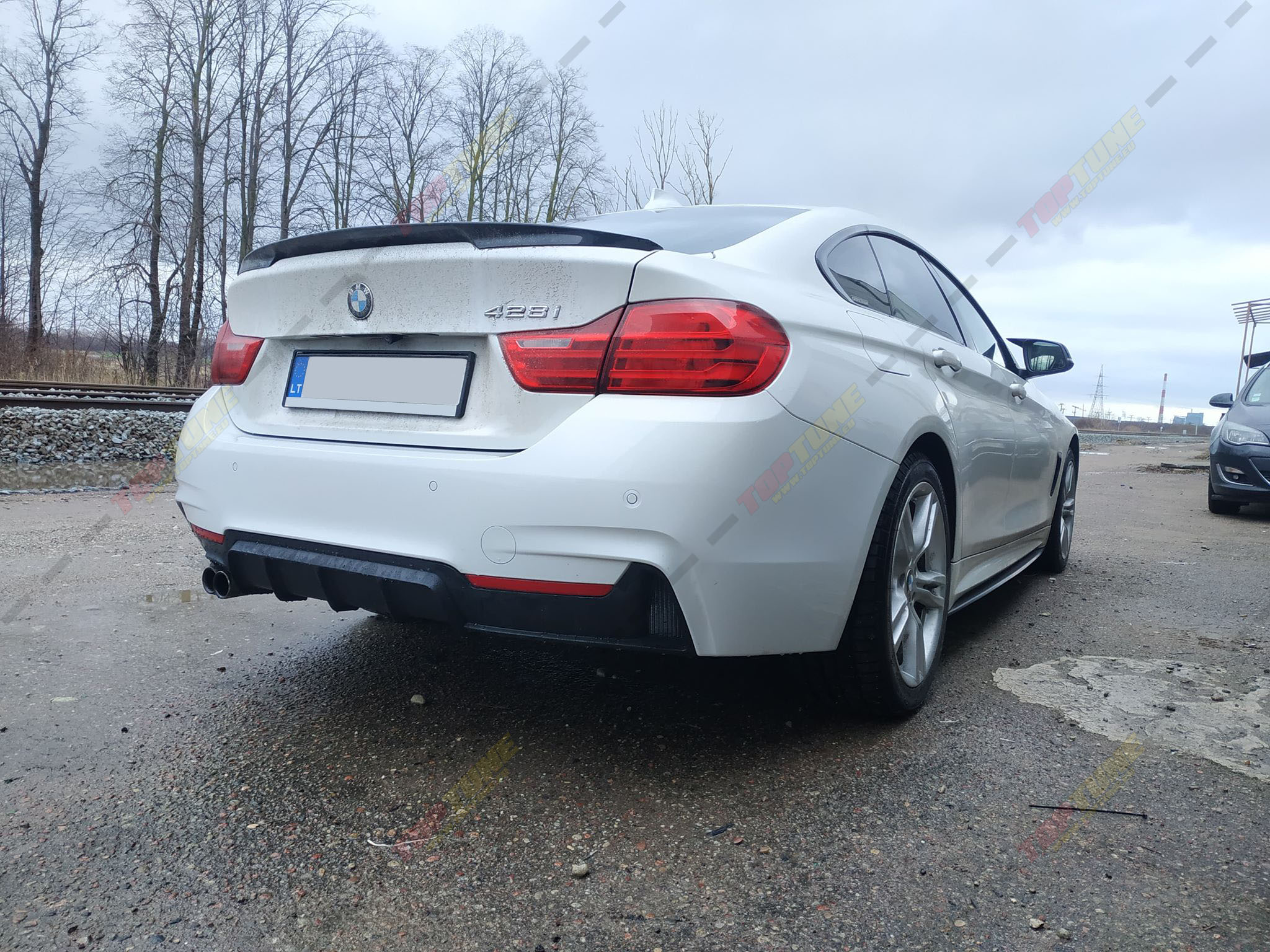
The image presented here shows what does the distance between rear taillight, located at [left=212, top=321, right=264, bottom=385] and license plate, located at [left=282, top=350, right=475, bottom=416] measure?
0.19 m

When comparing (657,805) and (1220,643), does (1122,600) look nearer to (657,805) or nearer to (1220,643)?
(1220,643)

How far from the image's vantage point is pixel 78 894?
5.45ft

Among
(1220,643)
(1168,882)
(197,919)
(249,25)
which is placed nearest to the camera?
(197,919)

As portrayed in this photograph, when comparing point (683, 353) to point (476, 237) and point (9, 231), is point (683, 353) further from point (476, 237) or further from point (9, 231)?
point (9, 231)

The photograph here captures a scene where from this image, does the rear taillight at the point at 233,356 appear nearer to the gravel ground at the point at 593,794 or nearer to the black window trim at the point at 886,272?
the gravel ground at the point at 593,794

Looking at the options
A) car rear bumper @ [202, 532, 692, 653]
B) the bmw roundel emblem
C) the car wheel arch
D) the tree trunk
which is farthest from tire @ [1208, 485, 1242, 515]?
the tree trunk

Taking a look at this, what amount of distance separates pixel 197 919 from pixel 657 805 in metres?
0.94

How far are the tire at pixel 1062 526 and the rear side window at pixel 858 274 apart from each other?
243 centimetres

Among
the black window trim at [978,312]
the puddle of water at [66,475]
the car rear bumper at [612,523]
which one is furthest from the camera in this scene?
the puddle of water at [66,475]

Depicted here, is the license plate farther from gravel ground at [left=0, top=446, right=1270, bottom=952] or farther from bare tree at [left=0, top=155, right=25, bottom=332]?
bare tree at [left=0, top=155, right=25, bottom=332]

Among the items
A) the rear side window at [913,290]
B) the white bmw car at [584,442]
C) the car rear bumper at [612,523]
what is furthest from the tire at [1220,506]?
the car rear bumper at [612,523]

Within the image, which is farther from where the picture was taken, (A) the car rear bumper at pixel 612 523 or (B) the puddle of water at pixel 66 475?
(B) the puddle of water at pixel 66 475

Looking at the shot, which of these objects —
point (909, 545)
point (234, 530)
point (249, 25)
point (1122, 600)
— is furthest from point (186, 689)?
point (249, 25)

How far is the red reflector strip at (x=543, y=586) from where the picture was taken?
1955 millimetres
